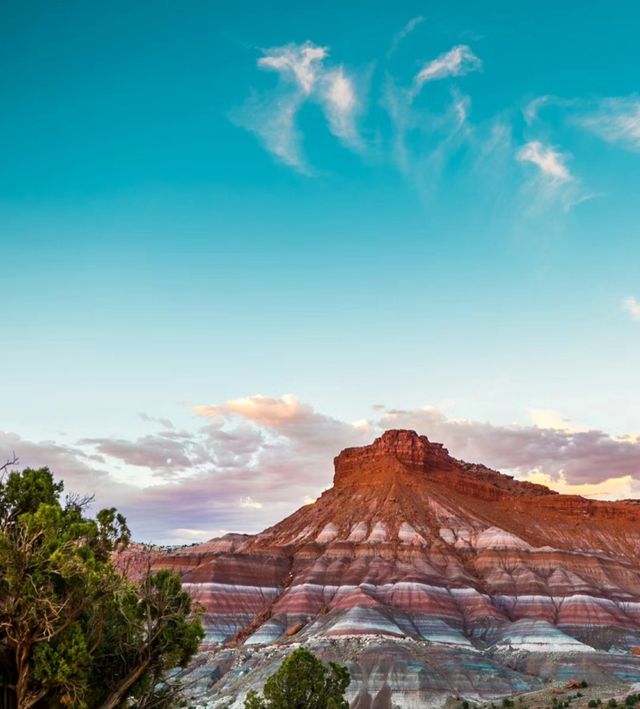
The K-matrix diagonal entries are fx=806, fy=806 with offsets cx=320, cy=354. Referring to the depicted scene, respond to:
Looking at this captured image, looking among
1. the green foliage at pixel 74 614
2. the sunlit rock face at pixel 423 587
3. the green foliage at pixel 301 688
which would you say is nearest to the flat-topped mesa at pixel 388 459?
the sunlit rock face at pixel 423 587

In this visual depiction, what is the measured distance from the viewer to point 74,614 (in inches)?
957

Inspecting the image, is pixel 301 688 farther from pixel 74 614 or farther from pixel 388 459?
pixel 388 459

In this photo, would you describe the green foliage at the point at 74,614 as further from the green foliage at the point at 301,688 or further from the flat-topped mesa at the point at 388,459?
the flat-topped mesa at the point at 388,459

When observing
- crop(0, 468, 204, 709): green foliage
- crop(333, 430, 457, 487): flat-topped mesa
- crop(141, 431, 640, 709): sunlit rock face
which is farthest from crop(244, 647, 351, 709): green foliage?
crop(333, 430, 457, 487): flat-topped mesa

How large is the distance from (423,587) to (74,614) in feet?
360

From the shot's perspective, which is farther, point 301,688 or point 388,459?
point 388,459

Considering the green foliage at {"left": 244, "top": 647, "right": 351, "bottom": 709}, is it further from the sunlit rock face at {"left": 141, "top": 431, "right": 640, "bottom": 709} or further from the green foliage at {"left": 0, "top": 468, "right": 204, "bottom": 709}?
the sunlit rock face at {"left": 141, "top": 431, "right": 640, "bottom": 709}

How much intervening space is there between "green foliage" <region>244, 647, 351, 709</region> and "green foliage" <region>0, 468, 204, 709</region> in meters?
17.2

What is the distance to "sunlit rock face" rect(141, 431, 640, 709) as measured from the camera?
102938 mm

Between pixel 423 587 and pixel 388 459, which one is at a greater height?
pixel 388 459

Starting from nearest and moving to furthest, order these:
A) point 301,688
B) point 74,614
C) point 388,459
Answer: point 74,614 < point 301,688 < point 388,459

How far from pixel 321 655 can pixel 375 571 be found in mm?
34398

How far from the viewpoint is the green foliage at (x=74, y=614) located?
933 inches

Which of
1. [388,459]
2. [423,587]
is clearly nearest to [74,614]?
[423,587]
